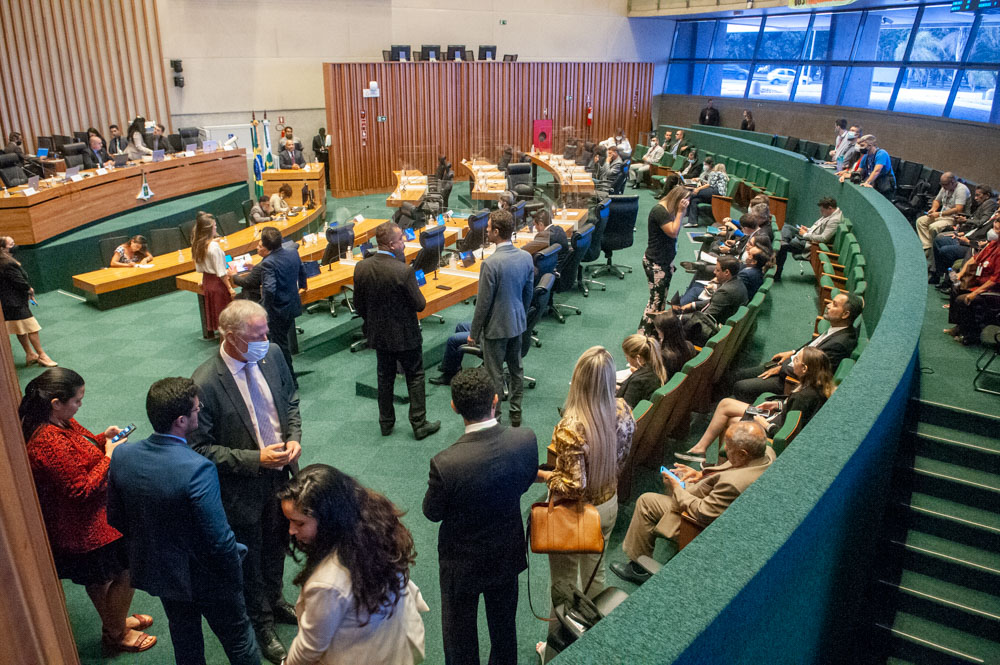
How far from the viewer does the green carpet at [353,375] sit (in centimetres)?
357

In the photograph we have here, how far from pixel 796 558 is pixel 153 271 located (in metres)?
8.11

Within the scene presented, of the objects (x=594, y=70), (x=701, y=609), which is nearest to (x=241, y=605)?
(x=701, y=609)

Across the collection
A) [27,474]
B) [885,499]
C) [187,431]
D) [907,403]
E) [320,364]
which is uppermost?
[27,474]

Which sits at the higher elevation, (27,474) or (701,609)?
(27,474)

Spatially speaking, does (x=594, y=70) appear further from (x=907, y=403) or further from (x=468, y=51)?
(x=907, y=403)

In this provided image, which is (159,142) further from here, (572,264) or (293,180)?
(572,264)

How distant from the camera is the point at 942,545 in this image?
153 inches

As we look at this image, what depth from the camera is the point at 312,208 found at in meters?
10.8

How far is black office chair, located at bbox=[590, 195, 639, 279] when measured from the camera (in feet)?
29.7

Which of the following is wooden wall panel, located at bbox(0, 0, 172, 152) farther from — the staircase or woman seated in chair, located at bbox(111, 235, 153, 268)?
the staircase

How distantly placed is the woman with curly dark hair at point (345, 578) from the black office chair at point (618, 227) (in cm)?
744

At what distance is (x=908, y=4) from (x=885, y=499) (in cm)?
1306

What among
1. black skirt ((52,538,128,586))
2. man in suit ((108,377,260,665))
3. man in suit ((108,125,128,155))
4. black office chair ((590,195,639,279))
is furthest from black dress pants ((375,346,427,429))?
man in suit ((108,125,128,155))

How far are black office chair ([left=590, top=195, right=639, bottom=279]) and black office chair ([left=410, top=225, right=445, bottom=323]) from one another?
9.79ft
